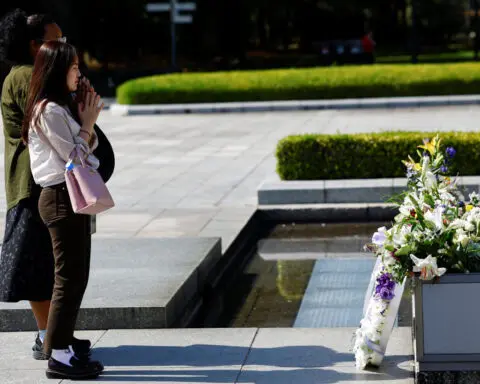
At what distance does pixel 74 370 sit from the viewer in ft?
17.6

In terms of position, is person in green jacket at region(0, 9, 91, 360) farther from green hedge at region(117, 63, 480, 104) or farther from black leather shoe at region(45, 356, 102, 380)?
green hedge at region(117, 63, 480, 104)

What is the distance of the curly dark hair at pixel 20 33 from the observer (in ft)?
18.0

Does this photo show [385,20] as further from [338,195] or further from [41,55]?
[41,55]

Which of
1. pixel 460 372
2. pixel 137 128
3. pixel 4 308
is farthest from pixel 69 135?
pixel 137 128

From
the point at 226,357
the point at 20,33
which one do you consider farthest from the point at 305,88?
the point at 20,33

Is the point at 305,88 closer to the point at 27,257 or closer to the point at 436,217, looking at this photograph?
the point at 27,257

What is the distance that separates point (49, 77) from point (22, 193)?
2.12ft

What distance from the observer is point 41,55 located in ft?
17.0

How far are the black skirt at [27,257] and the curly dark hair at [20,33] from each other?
0.75 metres

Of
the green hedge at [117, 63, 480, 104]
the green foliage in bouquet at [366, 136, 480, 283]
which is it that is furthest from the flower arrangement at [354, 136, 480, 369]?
the green hedge at [117, 63, 480, 104]

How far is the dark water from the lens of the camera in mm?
7379

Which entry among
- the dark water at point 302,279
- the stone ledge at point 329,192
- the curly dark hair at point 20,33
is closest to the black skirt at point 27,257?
the curly dark hair at point 20,33

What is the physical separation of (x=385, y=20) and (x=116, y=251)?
199ft

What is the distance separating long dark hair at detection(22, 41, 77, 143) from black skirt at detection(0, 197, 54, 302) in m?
0.51
